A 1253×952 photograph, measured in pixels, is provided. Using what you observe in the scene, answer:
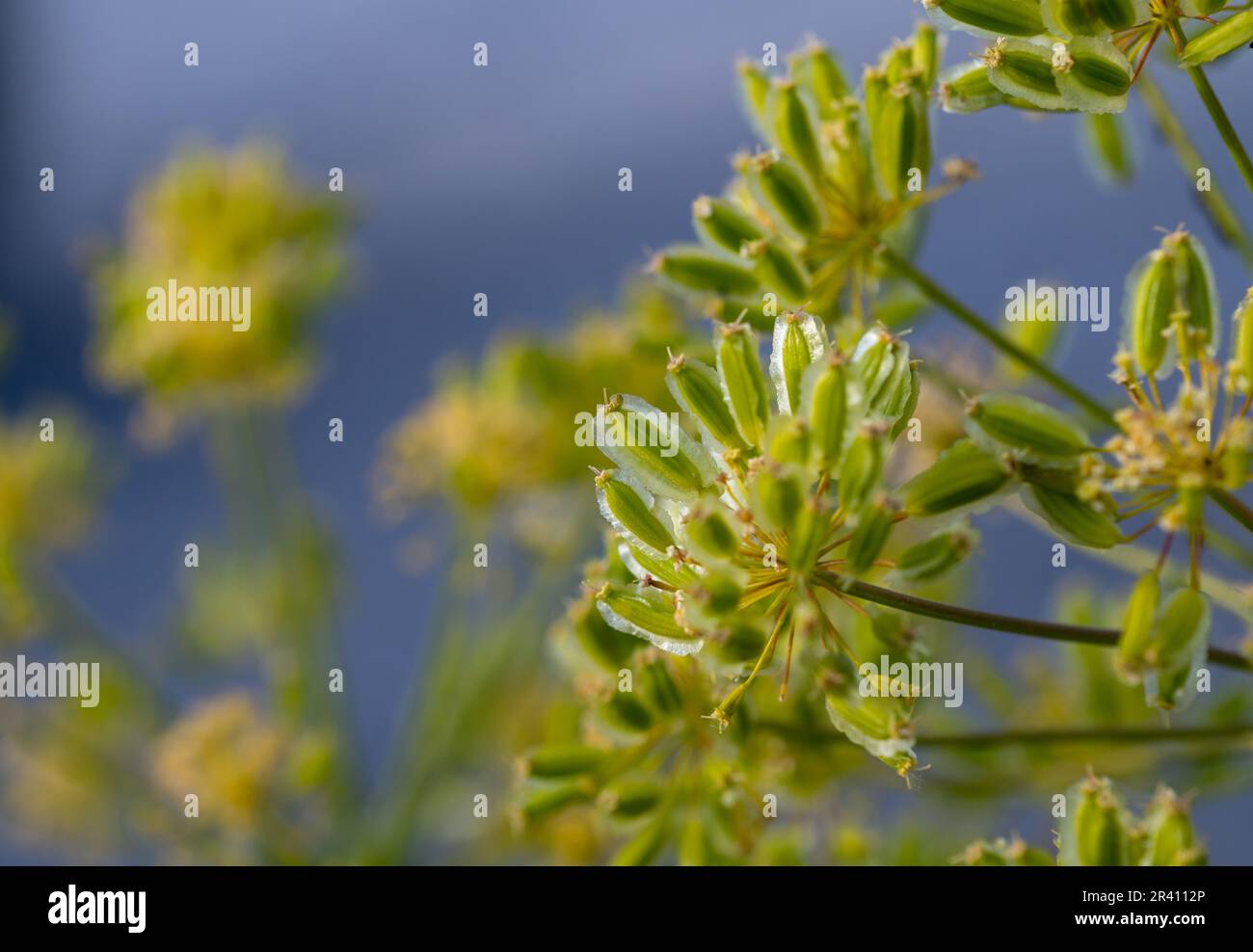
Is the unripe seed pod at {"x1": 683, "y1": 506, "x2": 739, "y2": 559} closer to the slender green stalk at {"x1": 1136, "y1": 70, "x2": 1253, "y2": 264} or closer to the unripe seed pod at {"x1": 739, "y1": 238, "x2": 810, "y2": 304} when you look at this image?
the unripe seed pod at {"x1": 739, "y1": 238, "x2": 810, "y2": 304}

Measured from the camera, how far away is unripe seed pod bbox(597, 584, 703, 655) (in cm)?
146

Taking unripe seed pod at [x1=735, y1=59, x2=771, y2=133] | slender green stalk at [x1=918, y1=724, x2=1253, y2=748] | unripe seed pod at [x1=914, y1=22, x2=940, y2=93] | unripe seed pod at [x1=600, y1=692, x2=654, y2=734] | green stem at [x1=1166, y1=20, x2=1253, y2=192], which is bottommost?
slender green stalk at [x1=918, y1=724, x2=1253, y2=748]

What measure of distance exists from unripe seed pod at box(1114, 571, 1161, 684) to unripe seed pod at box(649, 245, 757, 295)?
728 millimetres

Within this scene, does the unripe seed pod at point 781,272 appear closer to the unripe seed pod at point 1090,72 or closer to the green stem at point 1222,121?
the unripe seed pod at point 1090,72

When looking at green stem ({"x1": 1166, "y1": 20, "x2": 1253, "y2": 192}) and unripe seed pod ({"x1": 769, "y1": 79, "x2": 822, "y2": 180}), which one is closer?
green stem ({"x1": 1166, "y1": 20, "x2": 1253, "y2": 192})

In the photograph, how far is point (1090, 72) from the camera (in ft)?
4.75

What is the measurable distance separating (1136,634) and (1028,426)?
0.81 ft

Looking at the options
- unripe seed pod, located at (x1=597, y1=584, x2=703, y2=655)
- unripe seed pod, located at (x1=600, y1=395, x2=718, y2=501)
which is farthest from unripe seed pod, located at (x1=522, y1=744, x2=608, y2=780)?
unripe seed pod, located at (x1=600, y1=395, x2=718, y2=501)

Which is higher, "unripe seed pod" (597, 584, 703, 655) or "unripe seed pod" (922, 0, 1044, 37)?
"unripe seed pod" (922, 0, 1044, 37)

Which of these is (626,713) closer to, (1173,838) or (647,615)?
(647,615)

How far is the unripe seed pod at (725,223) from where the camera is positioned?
1839mm
